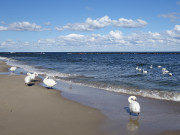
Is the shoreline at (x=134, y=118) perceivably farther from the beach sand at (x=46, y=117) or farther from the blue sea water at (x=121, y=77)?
the blue sea water at (x=121, y=77)

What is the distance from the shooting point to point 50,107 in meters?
9.53

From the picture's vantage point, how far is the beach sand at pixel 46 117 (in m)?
6.85

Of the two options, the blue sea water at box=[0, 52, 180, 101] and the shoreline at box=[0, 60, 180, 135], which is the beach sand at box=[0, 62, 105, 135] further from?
the blue sea water at box=[0, 52, 180, 101]

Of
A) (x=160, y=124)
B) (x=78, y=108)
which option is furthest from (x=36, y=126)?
(x=160, y=124)

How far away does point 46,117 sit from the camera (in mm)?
8086

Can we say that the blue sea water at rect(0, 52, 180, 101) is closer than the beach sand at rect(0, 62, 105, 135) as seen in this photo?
No

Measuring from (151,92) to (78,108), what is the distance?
672cm

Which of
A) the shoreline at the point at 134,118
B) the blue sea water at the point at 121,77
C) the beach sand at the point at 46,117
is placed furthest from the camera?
the blue sea water at the point at 121,77

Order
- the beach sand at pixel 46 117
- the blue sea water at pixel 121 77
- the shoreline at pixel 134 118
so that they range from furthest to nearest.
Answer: the blue sea water at pixel 121 77
the shoreline at pixel 134 118
the beach sand at pixel 46 117

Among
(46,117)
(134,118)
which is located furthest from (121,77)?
(46,117)

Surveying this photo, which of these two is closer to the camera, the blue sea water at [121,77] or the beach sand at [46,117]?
the beach sand at [46,117]

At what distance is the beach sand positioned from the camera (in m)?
6.85

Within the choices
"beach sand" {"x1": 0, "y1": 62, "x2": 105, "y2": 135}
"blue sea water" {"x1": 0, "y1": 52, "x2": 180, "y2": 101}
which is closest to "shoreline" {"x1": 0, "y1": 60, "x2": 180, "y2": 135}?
"beach sand" {"x1": 0, "y1": 62, "x2": 105, "y2": 135}

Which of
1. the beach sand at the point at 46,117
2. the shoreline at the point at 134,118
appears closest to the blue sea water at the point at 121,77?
the shoreline at the point at 134,118
